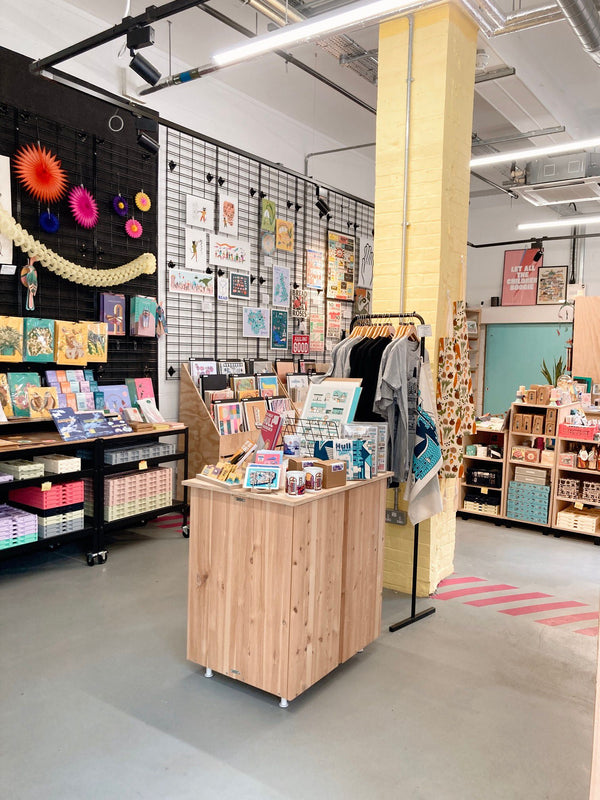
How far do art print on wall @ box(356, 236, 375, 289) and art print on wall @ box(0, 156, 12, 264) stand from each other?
212 inches

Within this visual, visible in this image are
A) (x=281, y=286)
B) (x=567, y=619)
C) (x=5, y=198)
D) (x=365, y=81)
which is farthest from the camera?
(x=281, y=286)

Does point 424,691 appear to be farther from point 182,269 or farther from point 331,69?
point 331,69

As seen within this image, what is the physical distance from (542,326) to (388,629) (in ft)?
29.2

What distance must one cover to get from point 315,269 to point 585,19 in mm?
4491

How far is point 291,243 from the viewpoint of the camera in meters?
7.71

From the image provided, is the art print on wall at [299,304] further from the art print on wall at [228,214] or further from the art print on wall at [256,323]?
the art print on wall at [228,214]

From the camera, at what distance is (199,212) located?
6371mm

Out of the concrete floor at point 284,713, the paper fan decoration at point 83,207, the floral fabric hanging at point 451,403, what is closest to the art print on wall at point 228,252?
the paper fan decoration at point 83,207

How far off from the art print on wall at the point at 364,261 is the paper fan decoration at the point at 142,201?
400 centimetres

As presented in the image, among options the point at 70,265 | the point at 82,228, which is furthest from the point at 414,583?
the point at 82,228

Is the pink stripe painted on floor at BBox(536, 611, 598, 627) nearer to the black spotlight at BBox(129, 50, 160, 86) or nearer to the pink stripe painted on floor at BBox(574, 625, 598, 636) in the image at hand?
the pink stripe painted on floor at BBox(574, 625, 598, 636)

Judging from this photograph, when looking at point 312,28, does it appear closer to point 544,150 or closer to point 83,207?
point 83,207

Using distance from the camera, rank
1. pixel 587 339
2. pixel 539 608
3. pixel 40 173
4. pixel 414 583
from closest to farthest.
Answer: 1. pixel 414 583
2. pixel 539 608
3. pixel 40 173
4. pixel 587 339

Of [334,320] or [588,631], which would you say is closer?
[588,631]
